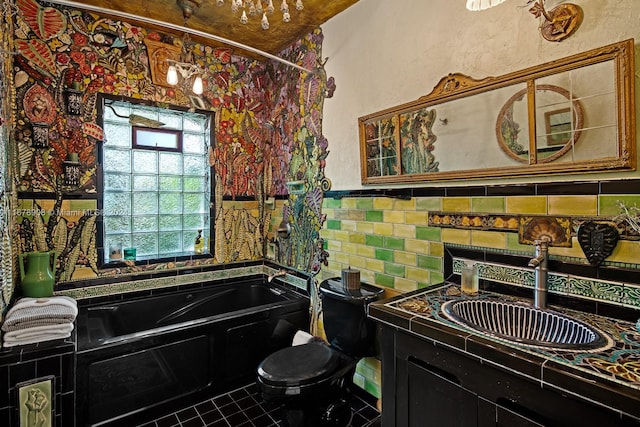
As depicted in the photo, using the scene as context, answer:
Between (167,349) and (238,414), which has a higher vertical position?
(167,349)

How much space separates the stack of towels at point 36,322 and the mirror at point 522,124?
2043 millimetres

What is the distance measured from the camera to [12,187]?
2133 mm

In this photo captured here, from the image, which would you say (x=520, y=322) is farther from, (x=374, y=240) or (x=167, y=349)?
(x=167, y=349)

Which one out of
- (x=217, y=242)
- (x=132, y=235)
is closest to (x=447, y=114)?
(x=217, y=242)

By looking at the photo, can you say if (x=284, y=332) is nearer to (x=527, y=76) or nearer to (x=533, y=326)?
(x=533, y=326)

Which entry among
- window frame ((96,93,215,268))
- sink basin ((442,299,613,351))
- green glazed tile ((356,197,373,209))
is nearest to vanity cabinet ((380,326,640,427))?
sink basin ((442,299,613,351))

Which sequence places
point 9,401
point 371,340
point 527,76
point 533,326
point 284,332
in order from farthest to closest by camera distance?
point 284,332, point 371,340, point 9,401, point 527,76, point 533,326

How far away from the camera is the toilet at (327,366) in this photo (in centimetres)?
170

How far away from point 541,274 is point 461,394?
617 millimetres

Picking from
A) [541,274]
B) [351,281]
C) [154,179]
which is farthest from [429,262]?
[154,179]

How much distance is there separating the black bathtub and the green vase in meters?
0.30

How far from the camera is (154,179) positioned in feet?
9.64

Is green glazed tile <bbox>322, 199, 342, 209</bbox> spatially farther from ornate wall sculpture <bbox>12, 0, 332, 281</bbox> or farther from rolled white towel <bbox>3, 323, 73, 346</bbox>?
rolled white towel <bbox>3, 323, 73, 346</bbox>

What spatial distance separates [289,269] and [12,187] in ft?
6.67
